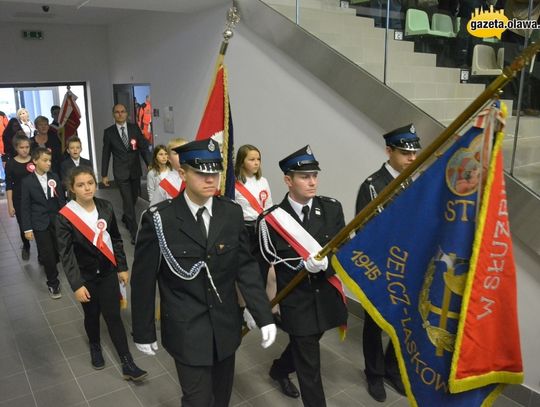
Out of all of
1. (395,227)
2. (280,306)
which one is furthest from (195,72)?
(395,227)

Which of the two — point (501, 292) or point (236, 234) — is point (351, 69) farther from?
point (501, 292)

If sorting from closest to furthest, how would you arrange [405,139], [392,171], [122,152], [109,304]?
[405,139] → [392,171] → [109,304] → [122,152]

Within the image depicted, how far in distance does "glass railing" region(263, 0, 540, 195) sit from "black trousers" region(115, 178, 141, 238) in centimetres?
330

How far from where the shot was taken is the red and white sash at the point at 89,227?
3119mm

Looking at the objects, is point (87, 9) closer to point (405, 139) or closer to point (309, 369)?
point (405, 139)

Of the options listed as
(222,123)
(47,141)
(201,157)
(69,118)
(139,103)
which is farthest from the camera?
(139,103)

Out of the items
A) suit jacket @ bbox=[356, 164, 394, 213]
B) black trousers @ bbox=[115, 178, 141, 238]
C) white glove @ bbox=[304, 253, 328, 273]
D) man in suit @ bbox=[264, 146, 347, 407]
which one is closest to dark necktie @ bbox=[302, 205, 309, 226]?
man in suit @ bbox=[264, 146, 347, 407]

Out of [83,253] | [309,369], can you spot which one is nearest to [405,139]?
[309,369]

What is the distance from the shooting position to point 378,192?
293 cm

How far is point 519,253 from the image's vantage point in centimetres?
298

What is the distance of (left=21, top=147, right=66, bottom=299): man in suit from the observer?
4430mm

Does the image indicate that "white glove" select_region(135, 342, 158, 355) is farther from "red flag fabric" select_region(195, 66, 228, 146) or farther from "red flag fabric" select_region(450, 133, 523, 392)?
"red flag fabric" select_region(195, 66, 228, 146)

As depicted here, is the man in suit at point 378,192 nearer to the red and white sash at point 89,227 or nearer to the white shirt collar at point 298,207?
the white shirt collar at point 298,207

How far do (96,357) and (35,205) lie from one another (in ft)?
5.80
